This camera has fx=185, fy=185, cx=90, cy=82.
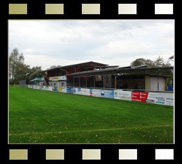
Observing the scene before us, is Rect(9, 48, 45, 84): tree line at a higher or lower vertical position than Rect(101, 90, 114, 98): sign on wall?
higher

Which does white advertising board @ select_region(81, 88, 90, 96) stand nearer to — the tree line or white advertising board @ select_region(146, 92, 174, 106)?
white advertising board @ select_region(146, 92, 174, 106)

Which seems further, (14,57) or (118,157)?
(14,57)

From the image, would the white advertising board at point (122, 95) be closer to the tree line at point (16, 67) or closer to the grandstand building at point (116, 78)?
the grandstand building at point (116, 78)

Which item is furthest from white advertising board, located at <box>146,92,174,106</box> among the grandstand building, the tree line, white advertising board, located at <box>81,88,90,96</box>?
the tree line

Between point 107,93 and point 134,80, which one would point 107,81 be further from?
point 107,93

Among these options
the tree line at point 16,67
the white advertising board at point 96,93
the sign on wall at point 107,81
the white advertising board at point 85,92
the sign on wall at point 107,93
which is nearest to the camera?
the sign on wall at point 107,93

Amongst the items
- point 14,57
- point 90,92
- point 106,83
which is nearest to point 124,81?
point 106,83

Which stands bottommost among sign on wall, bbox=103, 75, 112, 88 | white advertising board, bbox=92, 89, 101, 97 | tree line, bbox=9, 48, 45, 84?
white advertising board, bbox=92, 89, 101, 97

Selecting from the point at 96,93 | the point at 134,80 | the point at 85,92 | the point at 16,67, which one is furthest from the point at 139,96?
the point at 16,67

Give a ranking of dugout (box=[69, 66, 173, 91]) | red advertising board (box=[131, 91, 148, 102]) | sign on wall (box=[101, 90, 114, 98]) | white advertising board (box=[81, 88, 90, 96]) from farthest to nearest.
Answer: dugout (box=[69, 66, 173, 91])
white advertising board (box=[81, 88, 90, 96])
sign on wall (box=[101, 90, 114, 98])
red advertising board (box=[131, 91, 148, 102])

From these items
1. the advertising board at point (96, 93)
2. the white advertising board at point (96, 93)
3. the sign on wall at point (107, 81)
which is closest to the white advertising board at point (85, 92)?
the advertising board at point (96, 93)
